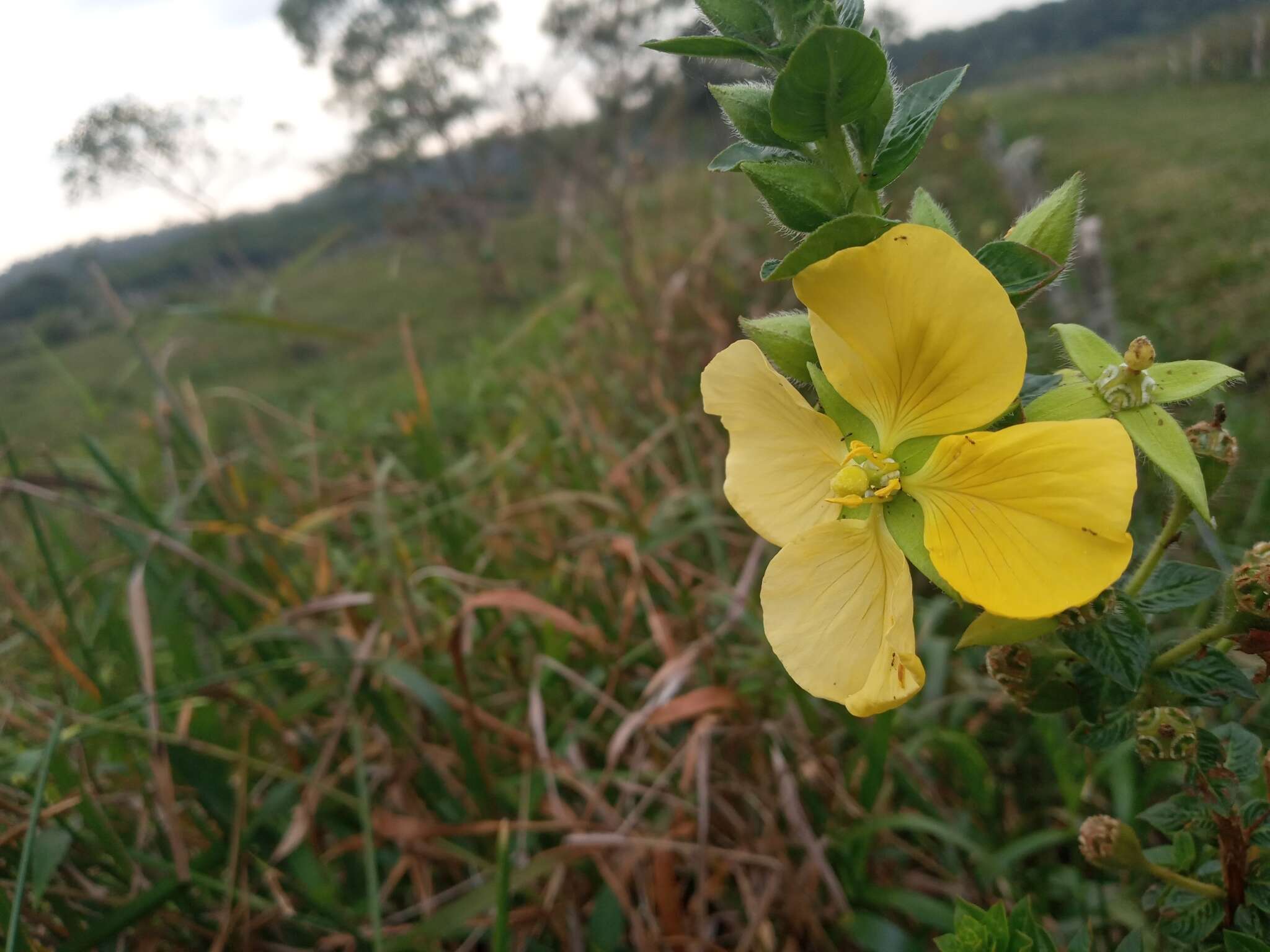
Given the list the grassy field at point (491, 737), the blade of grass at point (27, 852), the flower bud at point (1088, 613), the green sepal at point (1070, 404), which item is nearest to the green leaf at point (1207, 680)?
the flower bud at point (1088, 613)

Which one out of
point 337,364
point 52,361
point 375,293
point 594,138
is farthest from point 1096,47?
point 375,293

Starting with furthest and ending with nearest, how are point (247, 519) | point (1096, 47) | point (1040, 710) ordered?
1. point (1096, 47)
2. point (247, 519)
3. point (1040, 710)

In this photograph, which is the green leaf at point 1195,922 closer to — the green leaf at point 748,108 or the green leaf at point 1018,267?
the green leaf at point 1018,267

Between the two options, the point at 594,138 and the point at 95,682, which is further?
the point at 594,138

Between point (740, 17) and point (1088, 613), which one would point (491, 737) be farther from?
point (740, 17)

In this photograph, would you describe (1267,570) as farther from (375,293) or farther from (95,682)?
(375,293)

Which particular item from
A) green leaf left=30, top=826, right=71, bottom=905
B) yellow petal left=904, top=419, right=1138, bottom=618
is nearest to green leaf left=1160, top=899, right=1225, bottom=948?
yellow petal left=904, top=419, right=1138, bottom=618
